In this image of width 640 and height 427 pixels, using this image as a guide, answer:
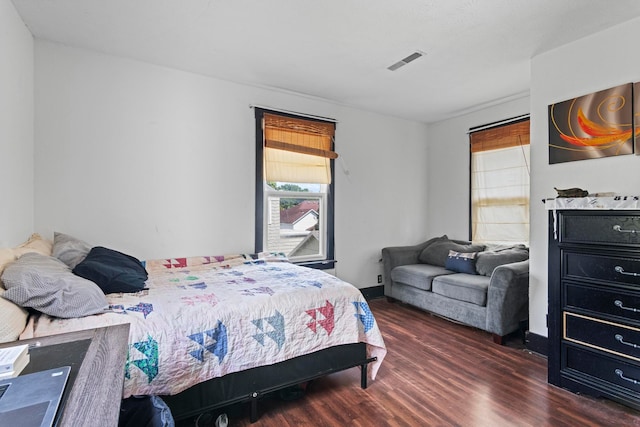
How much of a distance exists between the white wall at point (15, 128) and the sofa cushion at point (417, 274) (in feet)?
11.4

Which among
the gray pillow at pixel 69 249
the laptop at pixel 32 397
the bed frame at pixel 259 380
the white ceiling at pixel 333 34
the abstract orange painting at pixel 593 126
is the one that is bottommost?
the bed frame at pixel 259 380

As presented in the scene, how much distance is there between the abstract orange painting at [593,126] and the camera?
222cm

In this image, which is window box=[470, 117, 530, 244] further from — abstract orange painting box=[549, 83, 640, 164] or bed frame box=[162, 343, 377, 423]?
bed frame box=[162, 343, 377, 423]

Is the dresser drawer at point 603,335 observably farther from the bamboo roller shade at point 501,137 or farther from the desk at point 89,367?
the desk at point 89,367

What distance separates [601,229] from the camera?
6.53 ft

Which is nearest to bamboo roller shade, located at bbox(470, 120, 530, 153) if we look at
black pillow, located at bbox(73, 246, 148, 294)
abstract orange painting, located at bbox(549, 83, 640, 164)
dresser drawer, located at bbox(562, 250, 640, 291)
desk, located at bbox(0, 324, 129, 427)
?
abstract orange painting, located at bbox(549, 83, 640, 164)

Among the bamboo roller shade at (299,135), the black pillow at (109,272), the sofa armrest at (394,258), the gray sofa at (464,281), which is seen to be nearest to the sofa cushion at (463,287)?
the gray sofa at (464,281)

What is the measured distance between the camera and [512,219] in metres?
3.77

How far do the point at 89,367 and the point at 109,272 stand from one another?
129 cm

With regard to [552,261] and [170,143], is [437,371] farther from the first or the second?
[170,143]

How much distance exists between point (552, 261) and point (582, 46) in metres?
1.64

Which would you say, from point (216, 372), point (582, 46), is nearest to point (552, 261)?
point (582, 46)

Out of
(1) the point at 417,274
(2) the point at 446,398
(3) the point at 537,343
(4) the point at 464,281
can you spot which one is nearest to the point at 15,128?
(2) the point at 446,398

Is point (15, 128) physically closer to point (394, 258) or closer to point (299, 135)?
point (299, 135)
